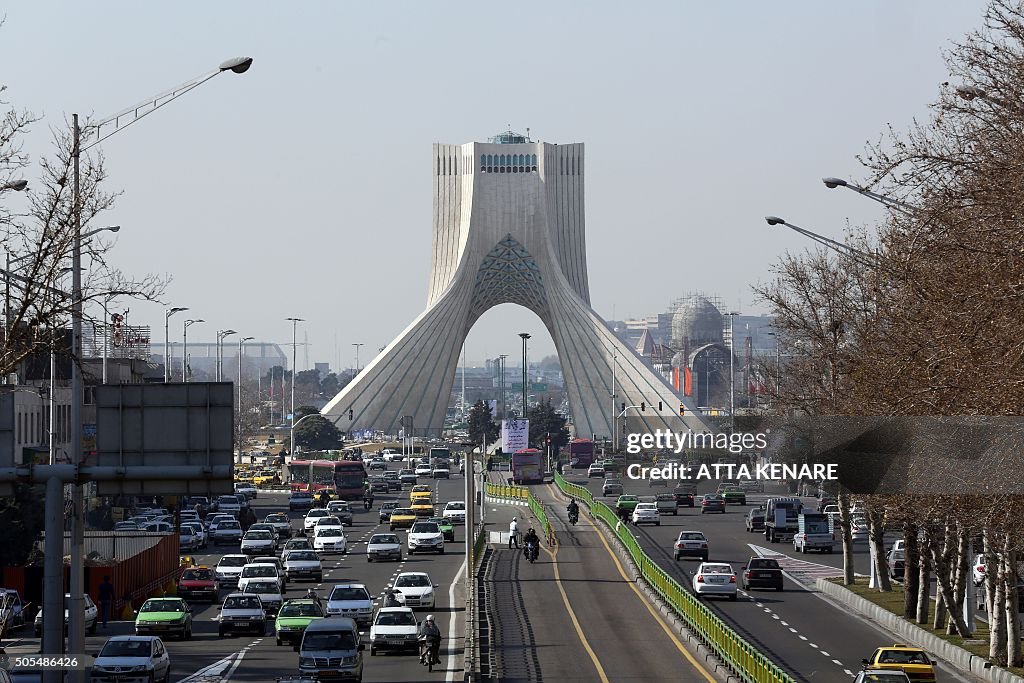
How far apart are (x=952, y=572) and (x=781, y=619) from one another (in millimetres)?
5645

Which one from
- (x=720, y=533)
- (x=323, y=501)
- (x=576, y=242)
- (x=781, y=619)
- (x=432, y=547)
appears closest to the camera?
(x=781, y=619)

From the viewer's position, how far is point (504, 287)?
155 m

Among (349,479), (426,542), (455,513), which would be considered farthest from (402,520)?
(349,479)

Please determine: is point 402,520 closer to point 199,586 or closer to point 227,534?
point 227,534

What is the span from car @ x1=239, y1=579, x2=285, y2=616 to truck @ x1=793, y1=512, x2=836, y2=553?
2407cm

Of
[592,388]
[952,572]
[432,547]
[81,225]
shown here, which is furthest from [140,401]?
[592,388]

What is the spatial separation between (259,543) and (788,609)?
2104cm

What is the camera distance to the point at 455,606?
43.1 m

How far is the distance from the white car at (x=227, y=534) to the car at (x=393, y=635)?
3044cm

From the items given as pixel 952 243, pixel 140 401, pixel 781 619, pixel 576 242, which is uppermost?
pixel 576 242

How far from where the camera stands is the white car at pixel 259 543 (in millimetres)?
57656

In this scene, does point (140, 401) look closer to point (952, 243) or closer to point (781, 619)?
point (952, 243)

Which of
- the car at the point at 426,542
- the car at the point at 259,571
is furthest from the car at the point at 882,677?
the car at the point at 426,542

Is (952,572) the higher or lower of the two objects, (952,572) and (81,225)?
the lower
